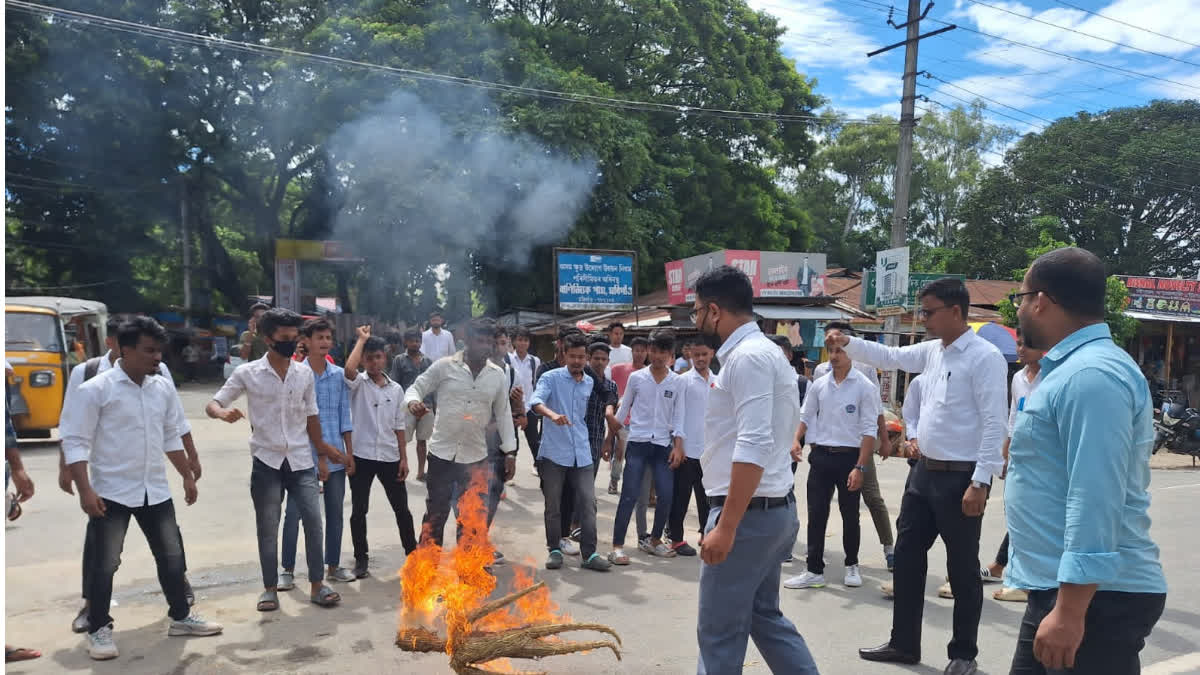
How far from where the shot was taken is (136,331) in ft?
14.7

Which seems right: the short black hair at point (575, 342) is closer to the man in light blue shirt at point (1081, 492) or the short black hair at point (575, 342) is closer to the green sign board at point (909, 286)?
the man in light blue shirt at point (1081, 492)

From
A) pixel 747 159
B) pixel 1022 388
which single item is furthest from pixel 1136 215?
pixel 1022 388

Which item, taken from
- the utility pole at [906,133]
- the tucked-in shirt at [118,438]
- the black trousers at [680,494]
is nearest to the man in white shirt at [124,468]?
the tucked-in shirt at [118,438]

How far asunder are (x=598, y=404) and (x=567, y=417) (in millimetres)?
624

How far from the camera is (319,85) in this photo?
74.8 feet

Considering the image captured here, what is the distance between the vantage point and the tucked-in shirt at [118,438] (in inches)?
171

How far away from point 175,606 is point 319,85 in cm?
2081

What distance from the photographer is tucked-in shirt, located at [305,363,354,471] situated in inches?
233

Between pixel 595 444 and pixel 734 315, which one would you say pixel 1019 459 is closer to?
pixel 734 315

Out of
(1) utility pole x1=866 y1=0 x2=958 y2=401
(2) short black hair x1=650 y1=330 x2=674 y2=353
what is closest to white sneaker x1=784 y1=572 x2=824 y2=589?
(2) short black hair x1=650 y1=330 x2=674 y2=353

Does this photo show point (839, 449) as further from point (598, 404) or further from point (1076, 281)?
point (1076, 281)

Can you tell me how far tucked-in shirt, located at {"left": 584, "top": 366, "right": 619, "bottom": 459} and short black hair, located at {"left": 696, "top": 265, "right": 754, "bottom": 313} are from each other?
369 cm

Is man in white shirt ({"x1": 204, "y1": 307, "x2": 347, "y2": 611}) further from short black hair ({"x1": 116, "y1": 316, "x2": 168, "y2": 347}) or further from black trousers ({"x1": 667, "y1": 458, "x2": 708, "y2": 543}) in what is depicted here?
black trousers ({"x1": 667, "y1": 458, "x2": 708, "y2": 543})

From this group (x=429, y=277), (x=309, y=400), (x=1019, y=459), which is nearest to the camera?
(x=1019, y=459)
